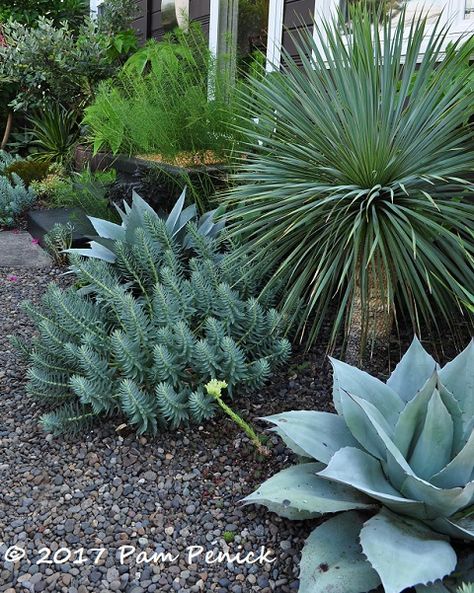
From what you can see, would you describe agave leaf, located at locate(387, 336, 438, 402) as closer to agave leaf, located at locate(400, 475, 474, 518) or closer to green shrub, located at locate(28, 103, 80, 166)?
agave leaf, located at locate(400, 475, 474, 518)

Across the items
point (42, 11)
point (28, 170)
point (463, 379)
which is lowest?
point (463, 379)

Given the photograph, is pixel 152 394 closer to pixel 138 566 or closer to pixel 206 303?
pixel 206 303

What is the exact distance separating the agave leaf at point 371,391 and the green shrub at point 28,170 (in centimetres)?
519

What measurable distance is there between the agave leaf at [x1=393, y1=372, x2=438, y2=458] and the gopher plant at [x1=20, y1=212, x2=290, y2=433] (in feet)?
2.56

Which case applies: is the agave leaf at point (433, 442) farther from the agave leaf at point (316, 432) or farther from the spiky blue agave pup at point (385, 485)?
the agave leaf at point (316, 432)

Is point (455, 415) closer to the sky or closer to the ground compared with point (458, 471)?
closer to the sky

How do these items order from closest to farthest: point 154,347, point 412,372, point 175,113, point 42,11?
point 412,372, point 154,347, point 175,113, point 42,11

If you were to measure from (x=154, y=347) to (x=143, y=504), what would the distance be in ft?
1.96

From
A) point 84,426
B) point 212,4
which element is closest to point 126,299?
point 84,426

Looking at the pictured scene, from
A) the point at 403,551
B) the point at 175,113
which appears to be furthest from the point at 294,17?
the point at 403,551

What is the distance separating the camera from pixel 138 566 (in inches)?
68.4

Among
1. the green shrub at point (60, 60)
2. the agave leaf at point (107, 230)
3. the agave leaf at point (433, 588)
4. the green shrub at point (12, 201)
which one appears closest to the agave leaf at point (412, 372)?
the agave leaf at point (433, 588)

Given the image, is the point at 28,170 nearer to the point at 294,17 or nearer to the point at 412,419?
the point at 294,17

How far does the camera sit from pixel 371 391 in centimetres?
183
